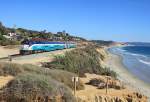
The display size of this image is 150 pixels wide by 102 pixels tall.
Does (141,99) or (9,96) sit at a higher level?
(9,96)

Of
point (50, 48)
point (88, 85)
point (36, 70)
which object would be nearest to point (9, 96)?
point (36, 70)

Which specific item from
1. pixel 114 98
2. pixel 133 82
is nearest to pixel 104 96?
pixel 114 98

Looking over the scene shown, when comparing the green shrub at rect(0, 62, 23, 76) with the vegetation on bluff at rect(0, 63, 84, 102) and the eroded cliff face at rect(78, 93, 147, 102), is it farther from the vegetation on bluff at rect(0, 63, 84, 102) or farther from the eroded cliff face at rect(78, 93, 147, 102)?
the vegetation on bluff at rect(0, 63, 84, 102)

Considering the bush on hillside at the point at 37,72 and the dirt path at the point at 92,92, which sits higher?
the bush on hillside at the point at 37,72

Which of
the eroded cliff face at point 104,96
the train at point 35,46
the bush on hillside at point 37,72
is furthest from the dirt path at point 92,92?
the train at point 35,46

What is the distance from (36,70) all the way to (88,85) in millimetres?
3466

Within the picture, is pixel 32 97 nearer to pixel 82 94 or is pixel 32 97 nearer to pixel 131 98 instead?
pixel 82 94

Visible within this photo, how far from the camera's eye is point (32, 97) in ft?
45.8

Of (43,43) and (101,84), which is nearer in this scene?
(101,84)

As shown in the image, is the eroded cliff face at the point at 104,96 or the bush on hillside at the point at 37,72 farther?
the bush on hillside at the point at 37,72

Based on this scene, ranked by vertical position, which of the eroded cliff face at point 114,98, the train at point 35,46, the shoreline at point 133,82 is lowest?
the shoreline at point 133,82

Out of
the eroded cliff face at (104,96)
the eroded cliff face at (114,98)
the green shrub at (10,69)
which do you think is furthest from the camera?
the green shrub at (10,69)

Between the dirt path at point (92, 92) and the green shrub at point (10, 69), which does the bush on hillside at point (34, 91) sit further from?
the green shrub at point (10, 69)

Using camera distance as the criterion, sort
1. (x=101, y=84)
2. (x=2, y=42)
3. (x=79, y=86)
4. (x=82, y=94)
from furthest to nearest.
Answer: (x=2, y=42) → (x=101, y=84) → (x=79, y=86) → (x=82, y=94)
